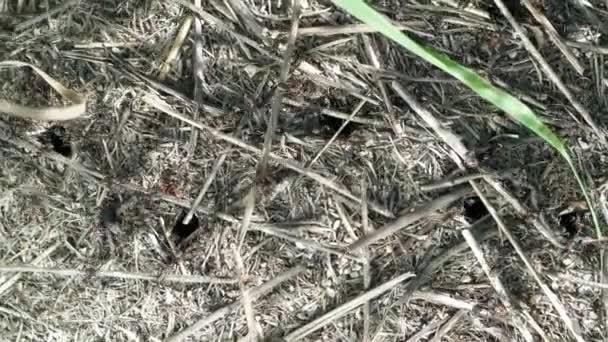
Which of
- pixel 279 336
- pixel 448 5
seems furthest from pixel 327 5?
pixel 279 336

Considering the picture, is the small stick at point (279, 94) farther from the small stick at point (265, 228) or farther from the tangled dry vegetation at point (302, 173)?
the small stick at point (265, 228)

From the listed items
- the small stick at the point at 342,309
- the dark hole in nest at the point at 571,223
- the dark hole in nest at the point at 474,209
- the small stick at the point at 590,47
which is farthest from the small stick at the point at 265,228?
the small stick at the point at 590,47

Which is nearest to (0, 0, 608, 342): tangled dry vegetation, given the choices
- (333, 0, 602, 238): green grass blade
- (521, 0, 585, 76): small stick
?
(521, 0, 585, 76): small stick

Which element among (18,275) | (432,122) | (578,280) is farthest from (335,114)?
(18,275)

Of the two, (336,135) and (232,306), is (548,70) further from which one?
(232,306)

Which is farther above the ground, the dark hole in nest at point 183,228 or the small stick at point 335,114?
the small stick at point 335,114

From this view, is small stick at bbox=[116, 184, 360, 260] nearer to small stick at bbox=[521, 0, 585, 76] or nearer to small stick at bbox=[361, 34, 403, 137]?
small stick at bbox=[361, 34, 403, 137]
